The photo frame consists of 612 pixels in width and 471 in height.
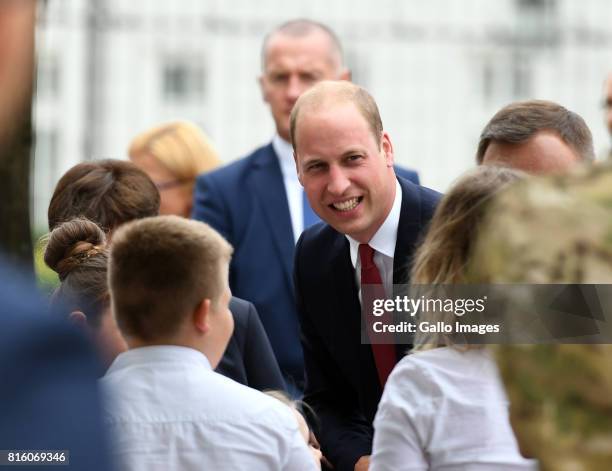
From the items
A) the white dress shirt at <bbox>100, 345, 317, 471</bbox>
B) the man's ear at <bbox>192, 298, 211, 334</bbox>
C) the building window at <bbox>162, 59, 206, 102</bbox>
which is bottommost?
the white dress shirt at <bbox>100, 345, 317, 471</bbox>

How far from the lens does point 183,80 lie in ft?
116

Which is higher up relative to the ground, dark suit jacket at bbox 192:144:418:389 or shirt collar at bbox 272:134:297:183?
shirt collar at bbox 272:134:297:183

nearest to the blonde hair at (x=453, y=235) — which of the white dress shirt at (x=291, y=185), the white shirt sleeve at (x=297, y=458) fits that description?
the white shirt sleeve at (x=297, y=458)

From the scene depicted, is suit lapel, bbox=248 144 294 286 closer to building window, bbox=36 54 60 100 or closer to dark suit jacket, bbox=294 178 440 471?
dark suit jacket, bbox=294 178 440 471

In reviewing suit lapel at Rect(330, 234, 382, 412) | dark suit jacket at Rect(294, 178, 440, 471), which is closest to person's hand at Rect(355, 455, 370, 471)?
dark suit jacket at Rect(294, 178, 440, 471)

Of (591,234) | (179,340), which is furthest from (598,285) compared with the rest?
(179,340)

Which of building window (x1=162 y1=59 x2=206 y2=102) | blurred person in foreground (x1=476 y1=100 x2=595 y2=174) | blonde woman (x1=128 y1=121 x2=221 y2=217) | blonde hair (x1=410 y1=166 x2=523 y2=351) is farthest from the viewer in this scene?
building window (x1=162 y1=59 x2=206 y2=102)

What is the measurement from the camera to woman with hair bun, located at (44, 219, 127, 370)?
3.56m

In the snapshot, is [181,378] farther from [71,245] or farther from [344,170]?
[344,170]

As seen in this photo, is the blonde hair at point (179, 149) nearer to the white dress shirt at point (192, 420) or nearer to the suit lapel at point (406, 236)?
the suit lapel at point (406, 236)

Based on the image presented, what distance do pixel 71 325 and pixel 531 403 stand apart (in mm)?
474

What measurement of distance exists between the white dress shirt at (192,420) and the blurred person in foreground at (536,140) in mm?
1564

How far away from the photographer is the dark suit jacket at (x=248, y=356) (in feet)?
13.4

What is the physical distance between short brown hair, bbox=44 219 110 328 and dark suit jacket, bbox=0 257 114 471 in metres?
2.15
